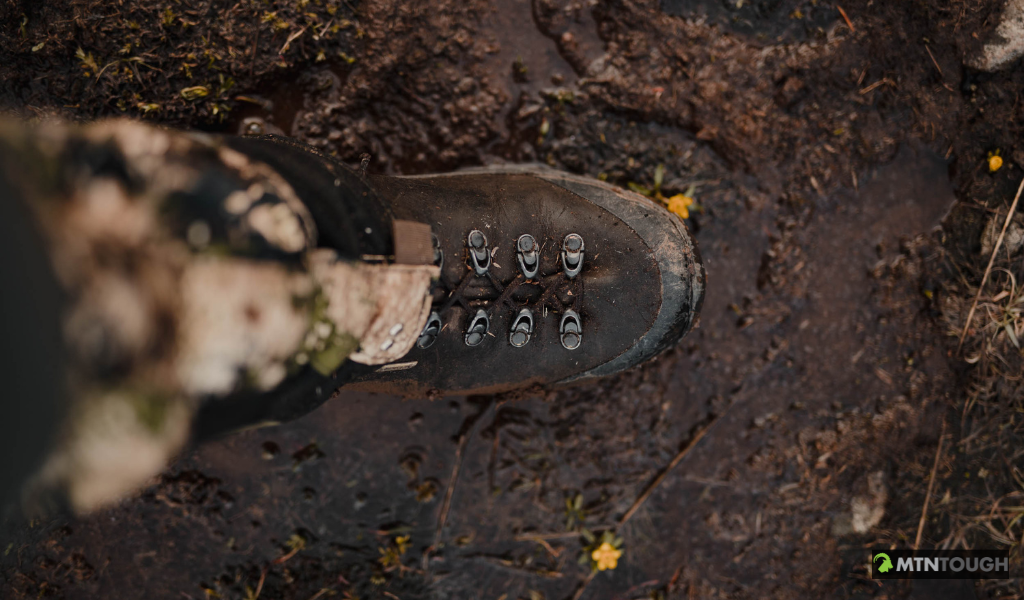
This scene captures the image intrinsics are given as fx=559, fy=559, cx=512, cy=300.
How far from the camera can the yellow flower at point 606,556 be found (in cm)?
265

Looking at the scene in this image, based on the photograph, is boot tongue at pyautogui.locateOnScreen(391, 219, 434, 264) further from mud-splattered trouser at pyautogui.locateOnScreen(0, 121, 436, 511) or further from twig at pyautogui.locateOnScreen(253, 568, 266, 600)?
twig at pyautogui.locateOnScreen(253, 568, 266, 600)

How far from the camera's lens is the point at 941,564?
2834 mm

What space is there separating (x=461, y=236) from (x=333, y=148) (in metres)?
0.94

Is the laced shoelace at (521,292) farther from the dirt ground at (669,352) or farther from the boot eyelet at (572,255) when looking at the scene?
the dirt ground at (669,352)

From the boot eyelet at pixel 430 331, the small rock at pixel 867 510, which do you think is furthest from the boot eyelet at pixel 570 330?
the small rock at pixel 867 510

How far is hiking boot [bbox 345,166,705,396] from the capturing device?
2.00 meters

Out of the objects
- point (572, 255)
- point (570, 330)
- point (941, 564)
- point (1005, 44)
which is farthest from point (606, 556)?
point (1005, 44)

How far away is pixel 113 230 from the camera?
3.46 ft

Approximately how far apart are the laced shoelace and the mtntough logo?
6.83 ft

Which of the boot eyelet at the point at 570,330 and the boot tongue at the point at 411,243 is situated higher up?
the boot tongue at the point at 411,243

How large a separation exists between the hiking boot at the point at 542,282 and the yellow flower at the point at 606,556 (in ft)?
2.92

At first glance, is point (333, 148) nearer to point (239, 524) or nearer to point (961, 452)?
point (239, 524)

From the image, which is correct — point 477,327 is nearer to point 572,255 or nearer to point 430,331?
point 430,331

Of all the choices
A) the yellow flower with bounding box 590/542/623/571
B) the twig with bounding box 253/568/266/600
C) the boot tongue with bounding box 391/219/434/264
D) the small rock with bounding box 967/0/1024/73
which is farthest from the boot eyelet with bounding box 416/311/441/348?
the small rock with bounding box 967/0/1024/73
